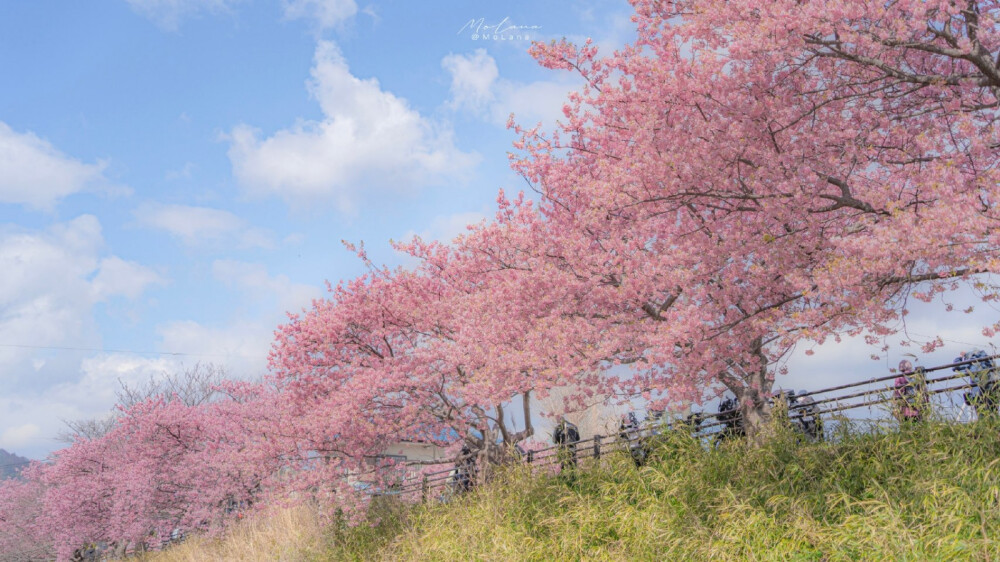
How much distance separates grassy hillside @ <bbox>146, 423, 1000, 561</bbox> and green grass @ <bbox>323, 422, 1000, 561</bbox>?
2 centimetres

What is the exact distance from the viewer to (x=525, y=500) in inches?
413

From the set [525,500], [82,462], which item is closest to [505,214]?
[525,500]

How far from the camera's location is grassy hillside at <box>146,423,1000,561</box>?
6070 millimetres

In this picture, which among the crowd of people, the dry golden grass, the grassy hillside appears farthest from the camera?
the dry golden grass

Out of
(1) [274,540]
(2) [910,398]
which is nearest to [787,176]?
(2) [910,398]

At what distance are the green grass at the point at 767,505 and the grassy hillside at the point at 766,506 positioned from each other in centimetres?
2

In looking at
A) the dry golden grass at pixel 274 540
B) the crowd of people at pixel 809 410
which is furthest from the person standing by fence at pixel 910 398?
the dry golden grass at pixel 274 540

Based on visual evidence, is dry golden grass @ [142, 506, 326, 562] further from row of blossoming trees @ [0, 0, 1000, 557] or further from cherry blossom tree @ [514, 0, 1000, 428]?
cherry blossom tree @ [514, 0, 1000, 428]

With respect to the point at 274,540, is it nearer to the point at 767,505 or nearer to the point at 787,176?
the point at 767,505

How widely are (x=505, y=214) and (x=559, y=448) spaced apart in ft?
14.4

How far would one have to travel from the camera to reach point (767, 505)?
Answer: 24.3ft

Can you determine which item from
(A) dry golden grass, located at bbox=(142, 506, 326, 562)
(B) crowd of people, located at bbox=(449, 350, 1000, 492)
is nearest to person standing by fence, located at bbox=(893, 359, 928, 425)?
(B) crowd of people, located at bbox=(449, 350, 1000, 492)

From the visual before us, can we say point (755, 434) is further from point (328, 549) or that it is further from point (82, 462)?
point (82, 462)

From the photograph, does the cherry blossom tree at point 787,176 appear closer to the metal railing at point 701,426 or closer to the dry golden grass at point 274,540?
the metal railing at point 701,426
